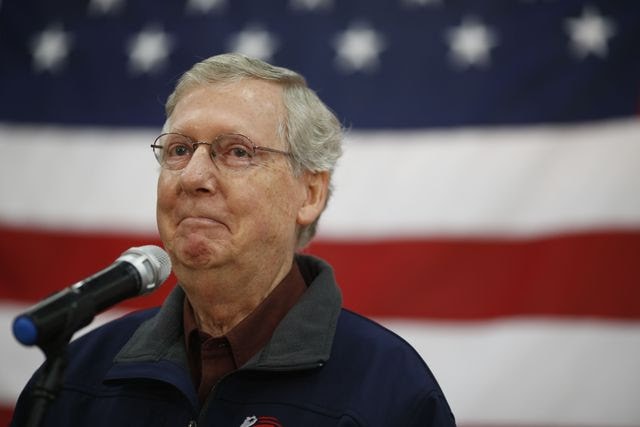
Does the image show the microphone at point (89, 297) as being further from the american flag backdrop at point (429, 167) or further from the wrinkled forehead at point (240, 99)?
the american flag backdrop at point (429, 167)

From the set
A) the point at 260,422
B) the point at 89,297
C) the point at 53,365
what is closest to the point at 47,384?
the point at 53,365

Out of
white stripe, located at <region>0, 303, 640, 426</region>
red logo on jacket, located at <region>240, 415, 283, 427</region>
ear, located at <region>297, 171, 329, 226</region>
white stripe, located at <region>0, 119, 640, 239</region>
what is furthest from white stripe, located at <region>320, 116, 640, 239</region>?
red logo on jacket, located at <region>240, 415, 283, 427</region>

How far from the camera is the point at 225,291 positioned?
183 cm

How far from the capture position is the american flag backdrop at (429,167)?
3.05 metres

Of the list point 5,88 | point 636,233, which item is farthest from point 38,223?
point 636,233

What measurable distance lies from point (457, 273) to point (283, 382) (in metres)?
1.66

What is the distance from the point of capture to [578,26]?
3.16 meters

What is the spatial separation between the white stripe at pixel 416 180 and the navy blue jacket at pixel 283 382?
1422 millimetres

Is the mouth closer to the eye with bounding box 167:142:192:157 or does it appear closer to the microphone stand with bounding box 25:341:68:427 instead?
the eye with bounding box 167:142:192:157

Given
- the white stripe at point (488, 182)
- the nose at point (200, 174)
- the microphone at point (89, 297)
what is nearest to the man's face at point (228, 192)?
the nose at point (200, 174)

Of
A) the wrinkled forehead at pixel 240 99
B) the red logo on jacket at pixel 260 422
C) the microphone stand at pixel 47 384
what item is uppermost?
the wrinkled forehead at pixel 240 99

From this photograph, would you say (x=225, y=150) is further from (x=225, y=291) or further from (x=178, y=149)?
(x=225, y=291)

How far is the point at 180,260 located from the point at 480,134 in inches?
72.5

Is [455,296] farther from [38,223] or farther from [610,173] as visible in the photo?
[38,223]
